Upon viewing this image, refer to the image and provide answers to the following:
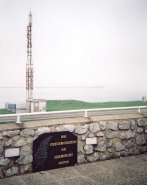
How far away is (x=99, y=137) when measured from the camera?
770 centimetres

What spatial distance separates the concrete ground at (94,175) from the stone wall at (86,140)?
11.8 inches

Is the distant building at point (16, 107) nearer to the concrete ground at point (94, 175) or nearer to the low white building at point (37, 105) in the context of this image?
the low white building at point (37, 105)

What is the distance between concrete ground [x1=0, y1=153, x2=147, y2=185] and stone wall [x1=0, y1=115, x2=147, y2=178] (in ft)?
0.99

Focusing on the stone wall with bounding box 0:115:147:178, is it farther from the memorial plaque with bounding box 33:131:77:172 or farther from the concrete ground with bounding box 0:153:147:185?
the concrete ground with bounding box 0:153:147:185

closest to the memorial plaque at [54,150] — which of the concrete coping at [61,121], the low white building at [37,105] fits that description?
the concrete coping at [61,121]

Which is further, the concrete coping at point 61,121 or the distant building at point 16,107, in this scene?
the distant building at point 16,107

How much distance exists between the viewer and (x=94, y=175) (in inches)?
255

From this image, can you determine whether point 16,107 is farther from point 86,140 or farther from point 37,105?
point 86,140

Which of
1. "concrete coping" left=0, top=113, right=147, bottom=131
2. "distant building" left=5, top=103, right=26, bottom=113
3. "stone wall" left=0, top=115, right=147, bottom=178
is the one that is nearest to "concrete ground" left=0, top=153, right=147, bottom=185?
"stone wall" left=0, top=115, right=147, bottom=178

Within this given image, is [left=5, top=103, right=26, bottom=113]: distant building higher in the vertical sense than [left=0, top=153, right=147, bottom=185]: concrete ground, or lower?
higher

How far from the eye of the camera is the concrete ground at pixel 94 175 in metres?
5.99

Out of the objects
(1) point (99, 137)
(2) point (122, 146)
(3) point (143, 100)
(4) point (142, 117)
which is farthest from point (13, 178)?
(3) point (143, 100)

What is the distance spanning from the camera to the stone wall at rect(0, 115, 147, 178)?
632cm

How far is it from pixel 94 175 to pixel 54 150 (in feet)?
4.21
